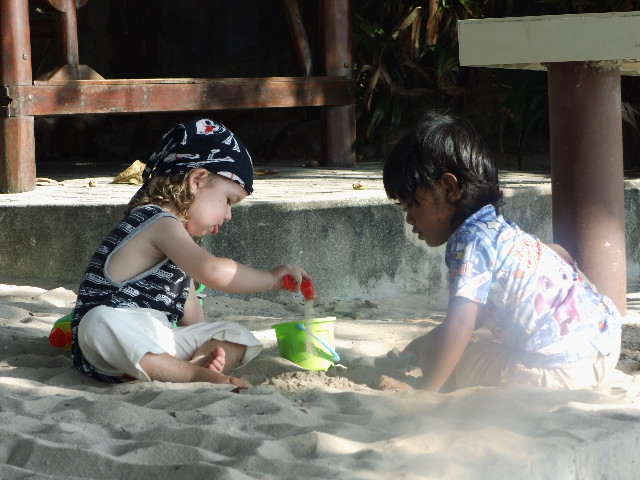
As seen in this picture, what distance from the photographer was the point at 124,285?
2.78 meters

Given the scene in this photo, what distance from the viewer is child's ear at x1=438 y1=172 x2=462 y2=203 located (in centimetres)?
259

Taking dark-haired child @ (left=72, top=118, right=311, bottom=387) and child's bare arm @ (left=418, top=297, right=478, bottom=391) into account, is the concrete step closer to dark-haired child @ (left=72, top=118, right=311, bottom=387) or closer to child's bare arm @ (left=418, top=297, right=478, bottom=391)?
dark-haired child @ (left=72, top=118, right=311, bottom=387)

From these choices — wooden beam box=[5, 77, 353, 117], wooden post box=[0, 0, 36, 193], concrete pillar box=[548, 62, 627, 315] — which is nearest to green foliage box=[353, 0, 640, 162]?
wooden beam box=[5, 77, 353, 117]

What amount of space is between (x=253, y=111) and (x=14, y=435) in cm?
618

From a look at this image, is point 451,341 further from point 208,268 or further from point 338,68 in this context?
point 338,68

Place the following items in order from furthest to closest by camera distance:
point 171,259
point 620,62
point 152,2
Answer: point 152,2 → point 620,62 → point 171,259

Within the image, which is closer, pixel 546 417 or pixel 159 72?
pixel 546 417

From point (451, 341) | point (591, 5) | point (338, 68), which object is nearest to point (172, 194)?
point (451, 341)

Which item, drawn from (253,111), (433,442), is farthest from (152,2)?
(433,442)

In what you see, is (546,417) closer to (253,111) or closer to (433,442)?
(433,442)

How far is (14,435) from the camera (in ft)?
6.97

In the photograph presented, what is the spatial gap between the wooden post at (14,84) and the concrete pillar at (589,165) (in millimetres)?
2659

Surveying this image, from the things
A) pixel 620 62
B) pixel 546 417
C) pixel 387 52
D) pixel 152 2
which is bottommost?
pixel 546 417

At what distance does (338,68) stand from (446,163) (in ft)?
11.2
